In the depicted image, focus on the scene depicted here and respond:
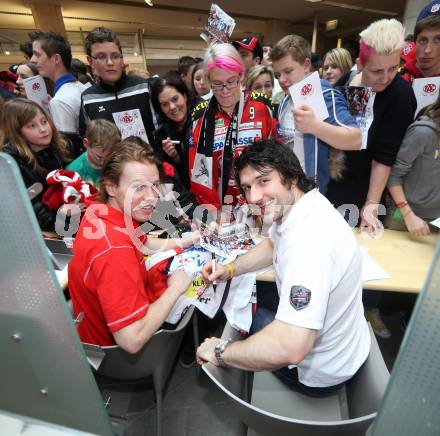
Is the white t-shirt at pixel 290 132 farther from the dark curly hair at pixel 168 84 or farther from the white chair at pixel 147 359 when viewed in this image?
the white chair at pixel 147 359

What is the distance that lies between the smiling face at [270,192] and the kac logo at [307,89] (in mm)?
550

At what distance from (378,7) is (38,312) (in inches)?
448

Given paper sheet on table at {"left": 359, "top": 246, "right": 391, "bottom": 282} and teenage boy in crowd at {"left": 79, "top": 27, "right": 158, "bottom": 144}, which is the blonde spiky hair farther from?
teenage boy in crowd at {"left": 79, "top": 27, "right": 158, "bottom": 144}

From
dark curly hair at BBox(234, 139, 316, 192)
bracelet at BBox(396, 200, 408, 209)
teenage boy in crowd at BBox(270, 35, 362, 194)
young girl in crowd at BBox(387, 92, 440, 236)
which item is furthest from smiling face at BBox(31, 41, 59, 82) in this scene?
bracelet at BBox(396, 200, 408, 209)

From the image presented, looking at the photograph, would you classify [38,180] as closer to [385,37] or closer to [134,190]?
[134,190]

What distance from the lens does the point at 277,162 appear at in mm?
1035

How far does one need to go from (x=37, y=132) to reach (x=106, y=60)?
746 mm

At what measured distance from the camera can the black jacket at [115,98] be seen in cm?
220

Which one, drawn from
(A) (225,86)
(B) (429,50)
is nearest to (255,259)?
(A) (225,86)

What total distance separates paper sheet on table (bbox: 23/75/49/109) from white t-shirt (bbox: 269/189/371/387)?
2.52 meters

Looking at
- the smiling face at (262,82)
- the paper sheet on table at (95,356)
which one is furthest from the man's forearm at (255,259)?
the smiling face at (262,82)

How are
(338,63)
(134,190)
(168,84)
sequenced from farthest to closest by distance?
(338,63)
(168,84)
(134,190)

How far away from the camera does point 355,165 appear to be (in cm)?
167

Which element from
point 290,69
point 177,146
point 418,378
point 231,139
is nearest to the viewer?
point 418,378
